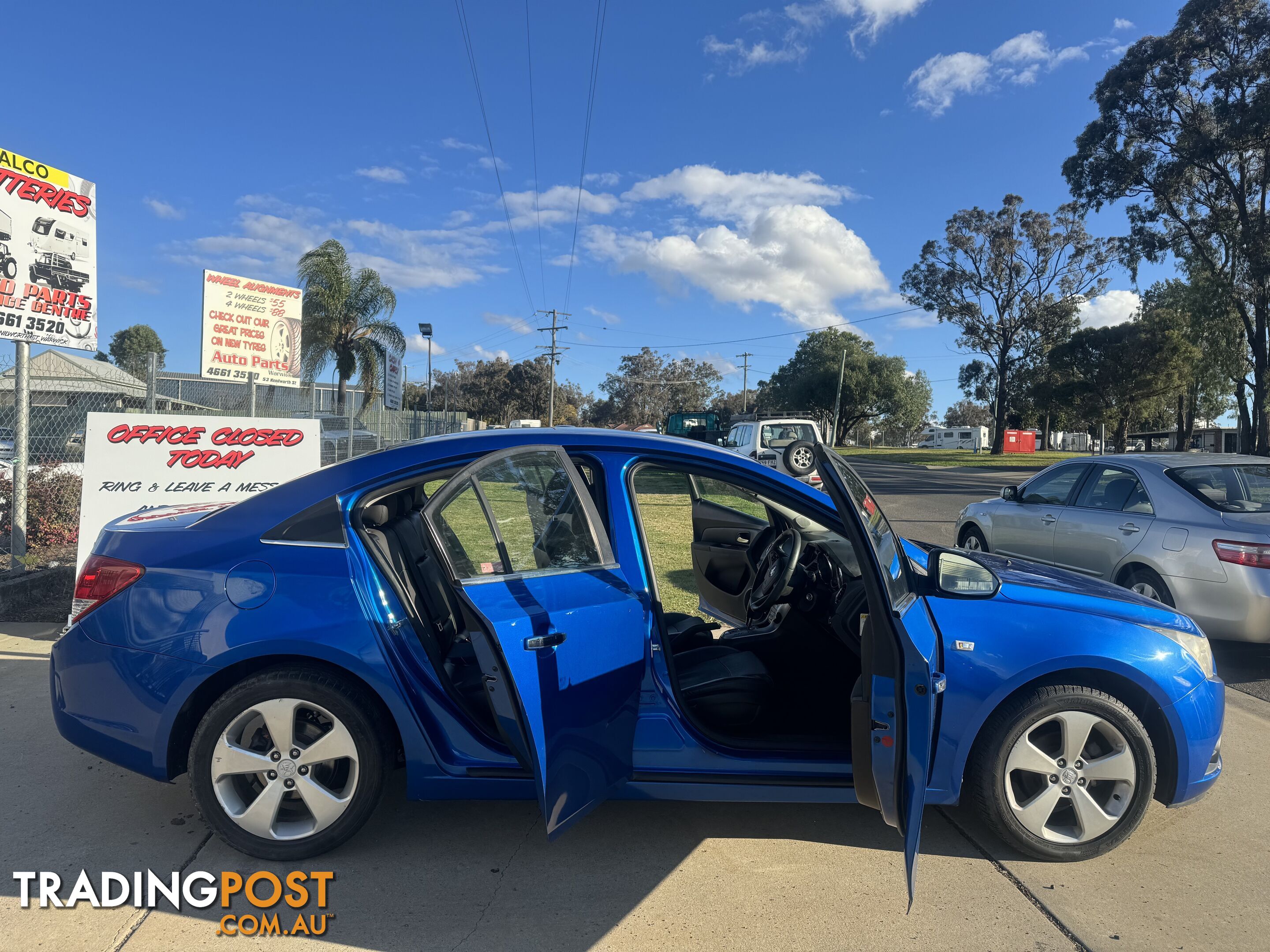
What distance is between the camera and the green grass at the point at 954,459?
38594 millimetres

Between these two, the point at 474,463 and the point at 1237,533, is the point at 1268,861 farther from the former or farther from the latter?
the point at 474,463

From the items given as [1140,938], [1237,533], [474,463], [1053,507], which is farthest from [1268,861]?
[1053,507]

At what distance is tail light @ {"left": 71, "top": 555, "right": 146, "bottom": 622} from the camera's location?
292 cm

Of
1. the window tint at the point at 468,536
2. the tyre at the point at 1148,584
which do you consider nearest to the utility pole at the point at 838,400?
the tyre at the point at 1148,584

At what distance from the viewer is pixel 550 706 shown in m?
2.45

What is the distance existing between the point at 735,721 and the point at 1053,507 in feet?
16.1

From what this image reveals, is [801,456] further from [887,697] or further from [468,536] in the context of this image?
[468,536]

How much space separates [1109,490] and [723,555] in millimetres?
3674

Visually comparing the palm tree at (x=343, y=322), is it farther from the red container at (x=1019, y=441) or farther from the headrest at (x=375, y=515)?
the red container at (x=1019, y=441)

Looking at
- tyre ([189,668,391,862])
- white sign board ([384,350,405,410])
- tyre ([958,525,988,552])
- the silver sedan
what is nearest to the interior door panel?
the silver sedan

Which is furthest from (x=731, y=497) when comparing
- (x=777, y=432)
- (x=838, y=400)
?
(x=838, y=400)

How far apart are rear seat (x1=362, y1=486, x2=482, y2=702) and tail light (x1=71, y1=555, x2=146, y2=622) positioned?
0.86 m

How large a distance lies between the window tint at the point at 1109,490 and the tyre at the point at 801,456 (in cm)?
446

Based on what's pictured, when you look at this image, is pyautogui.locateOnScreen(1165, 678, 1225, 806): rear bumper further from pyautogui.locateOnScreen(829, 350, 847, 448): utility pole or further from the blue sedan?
pyautogui.locateOnScreen(829, 350, 847, 448): utility pole
